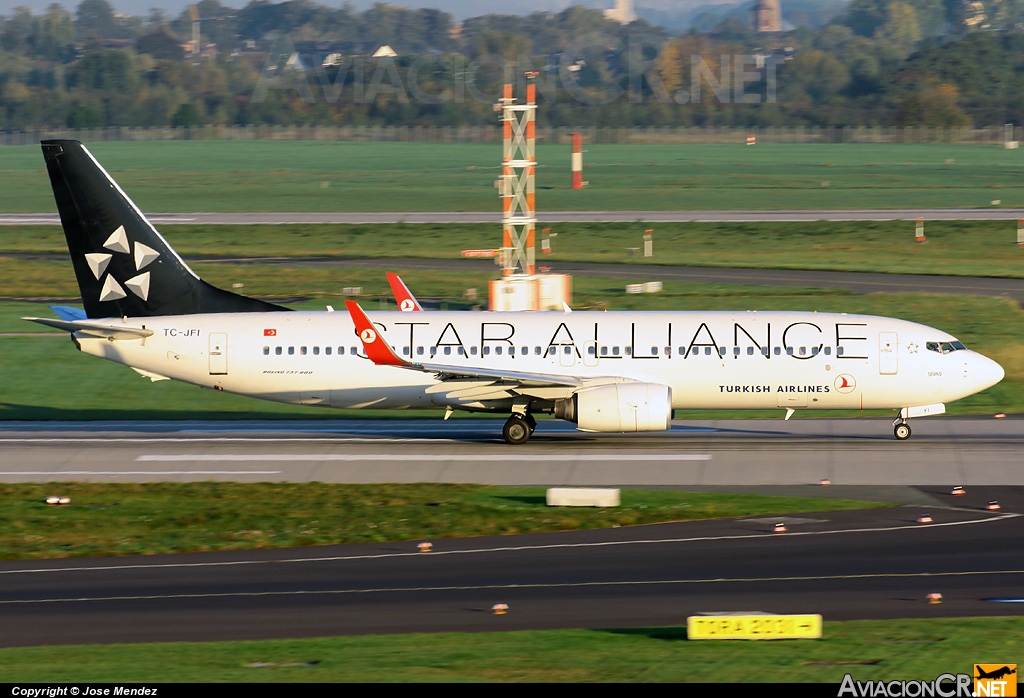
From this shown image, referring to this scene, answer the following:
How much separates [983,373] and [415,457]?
658 inches

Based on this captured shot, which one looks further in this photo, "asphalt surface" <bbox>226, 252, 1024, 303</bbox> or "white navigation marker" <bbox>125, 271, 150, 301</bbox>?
"asphalt surface" <bbox>226, 252, 1024, 303</bbox>

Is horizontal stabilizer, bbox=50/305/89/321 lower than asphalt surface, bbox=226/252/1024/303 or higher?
higher

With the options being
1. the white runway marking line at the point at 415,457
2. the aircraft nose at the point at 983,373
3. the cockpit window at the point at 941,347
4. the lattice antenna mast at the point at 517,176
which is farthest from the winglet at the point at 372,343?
the aircraft nose at the point at 983,373

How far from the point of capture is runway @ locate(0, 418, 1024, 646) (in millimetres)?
23188

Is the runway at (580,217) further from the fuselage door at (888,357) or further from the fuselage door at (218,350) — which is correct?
the fuselage door at (888,357)

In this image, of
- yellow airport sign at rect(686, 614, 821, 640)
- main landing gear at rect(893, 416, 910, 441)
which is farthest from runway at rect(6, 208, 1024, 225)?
yellow airport sign at rect(686, 614, 821, 640)

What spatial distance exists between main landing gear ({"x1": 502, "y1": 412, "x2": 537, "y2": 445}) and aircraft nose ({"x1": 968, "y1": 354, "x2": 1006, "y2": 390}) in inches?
510

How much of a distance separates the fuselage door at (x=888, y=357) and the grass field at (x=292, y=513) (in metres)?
8.53

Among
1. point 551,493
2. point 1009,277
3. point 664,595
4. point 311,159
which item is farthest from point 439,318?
point 311,159

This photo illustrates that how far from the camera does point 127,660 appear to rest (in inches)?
799

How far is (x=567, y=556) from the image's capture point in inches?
1070

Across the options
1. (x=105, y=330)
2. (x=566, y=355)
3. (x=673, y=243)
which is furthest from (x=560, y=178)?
(x=105, y=330)

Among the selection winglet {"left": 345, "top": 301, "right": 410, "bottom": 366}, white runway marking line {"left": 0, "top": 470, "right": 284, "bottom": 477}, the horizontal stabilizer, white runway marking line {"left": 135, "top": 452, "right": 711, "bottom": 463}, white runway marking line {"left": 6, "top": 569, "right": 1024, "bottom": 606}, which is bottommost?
white runway marking line {"left": 135, "top": 452, "right": 711, "bottom": 463}

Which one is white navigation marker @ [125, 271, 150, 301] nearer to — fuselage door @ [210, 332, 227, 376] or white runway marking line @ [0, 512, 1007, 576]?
fuselage door @ [210, 332, 227, 376]
